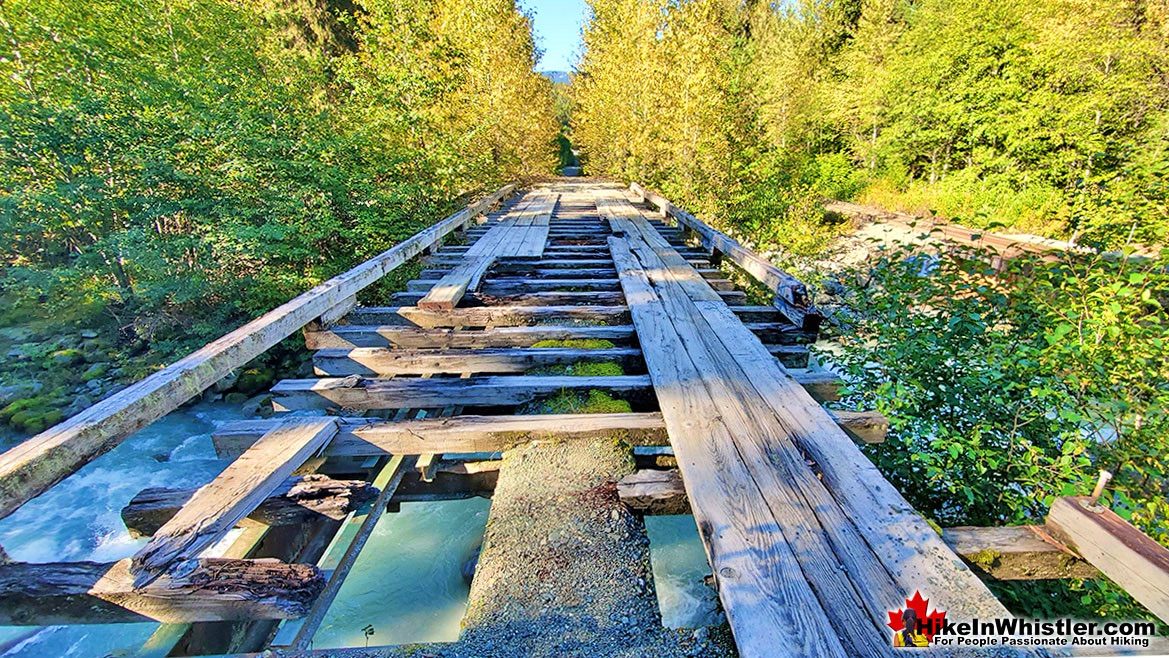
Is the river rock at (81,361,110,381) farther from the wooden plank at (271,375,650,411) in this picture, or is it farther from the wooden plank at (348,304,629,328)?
the wooden plank at (271,375,650,411)

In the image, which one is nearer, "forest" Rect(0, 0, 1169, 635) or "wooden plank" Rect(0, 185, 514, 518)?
"wooden plank" Rect(0, 185, 514, 518)

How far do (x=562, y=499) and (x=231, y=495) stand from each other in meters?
1.13

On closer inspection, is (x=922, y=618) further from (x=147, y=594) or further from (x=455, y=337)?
(x=455, y=337)

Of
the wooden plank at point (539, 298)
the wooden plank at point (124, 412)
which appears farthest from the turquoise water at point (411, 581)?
the wooden plank at point (124, 412)

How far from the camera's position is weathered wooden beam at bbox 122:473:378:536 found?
6.03ft

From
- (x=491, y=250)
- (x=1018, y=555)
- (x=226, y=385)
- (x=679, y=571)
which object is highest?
(x=491, y=250)

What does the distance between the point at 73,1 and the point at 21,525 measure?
1046 cm

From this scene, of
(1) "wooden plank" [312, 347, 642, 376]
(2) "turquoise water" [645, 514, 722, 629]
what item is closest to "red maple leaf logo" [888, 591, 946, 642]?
(1) "wooden plank" [312, 347, 642, 376]

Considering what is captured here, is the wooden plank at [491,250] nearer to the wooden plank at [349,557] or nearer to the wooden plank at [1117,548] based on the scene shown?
the wooden plank at [349,557]

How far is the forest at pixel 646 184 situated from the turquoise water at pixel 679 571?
89.6 inches

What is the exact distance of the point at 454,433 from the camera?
2117 mm

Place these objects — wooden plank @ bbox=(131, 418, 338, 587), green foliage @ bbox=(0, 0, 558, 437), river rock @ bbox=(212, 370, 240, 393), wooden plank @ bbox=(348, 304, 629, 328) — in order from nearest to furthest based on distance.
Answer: wooden plank @ bbox=(131, 418, 338, 587) < wooden plank @ bbox=(348, 304, 629, 328) < green foliage @ bbox=(0, 0, 558, 437) < river rock @ bbox=(212, 370, 240, 393)

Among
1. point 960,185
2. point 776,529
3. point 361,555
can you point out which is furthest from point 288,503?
point 960,185

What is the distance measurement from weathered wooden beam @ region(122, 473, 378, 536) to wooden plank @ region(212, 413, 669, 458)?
0.23 meters
